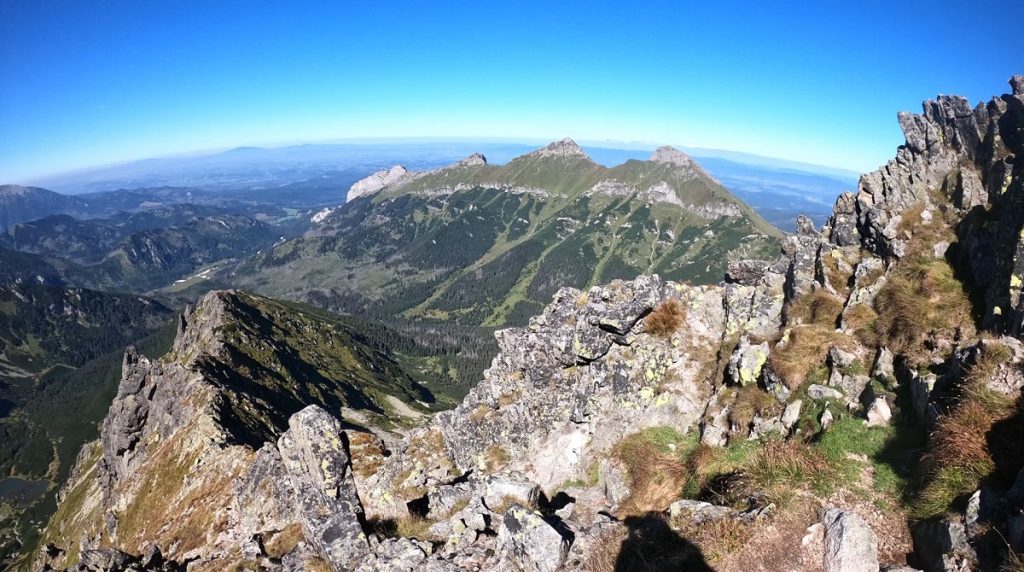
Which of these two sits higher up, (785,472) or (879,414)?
(879,414)

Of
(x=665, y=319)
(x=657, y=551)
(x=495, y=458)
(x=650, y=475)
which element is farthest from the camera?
(x=665, y=319)

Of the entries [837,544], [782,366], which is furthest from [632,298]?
[837,544]

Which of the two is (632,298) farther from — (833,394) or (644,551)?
(644,551)

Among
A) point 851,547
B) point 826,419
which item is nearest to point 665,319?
point 826,419

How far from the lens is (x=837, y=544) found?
1334 centimetres

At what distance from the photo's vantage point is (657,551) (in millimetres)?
15922

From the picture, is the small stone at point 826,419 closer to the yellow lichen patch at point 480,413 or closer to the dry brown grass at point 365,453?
the yellow lichen patch at point 480,413

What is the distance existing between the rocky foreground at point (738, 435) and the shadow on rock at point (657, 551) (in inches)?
2.8

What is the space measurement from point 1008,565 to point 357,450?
28318 millimetres

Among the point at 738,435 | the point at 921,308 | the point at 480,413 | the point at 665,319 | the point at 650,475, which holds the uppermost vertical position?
the point at 921,308

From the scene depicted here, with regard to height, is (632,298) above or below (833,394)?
above

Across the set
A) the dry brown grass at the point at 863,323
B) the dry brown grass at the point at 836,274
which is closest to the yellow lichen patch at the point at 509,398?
the dry brown grass at the point at 863,323

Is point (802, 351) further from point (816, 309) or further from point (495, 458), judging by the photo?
point (495, 458)

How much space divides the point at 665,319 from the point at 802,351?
7.26 m
